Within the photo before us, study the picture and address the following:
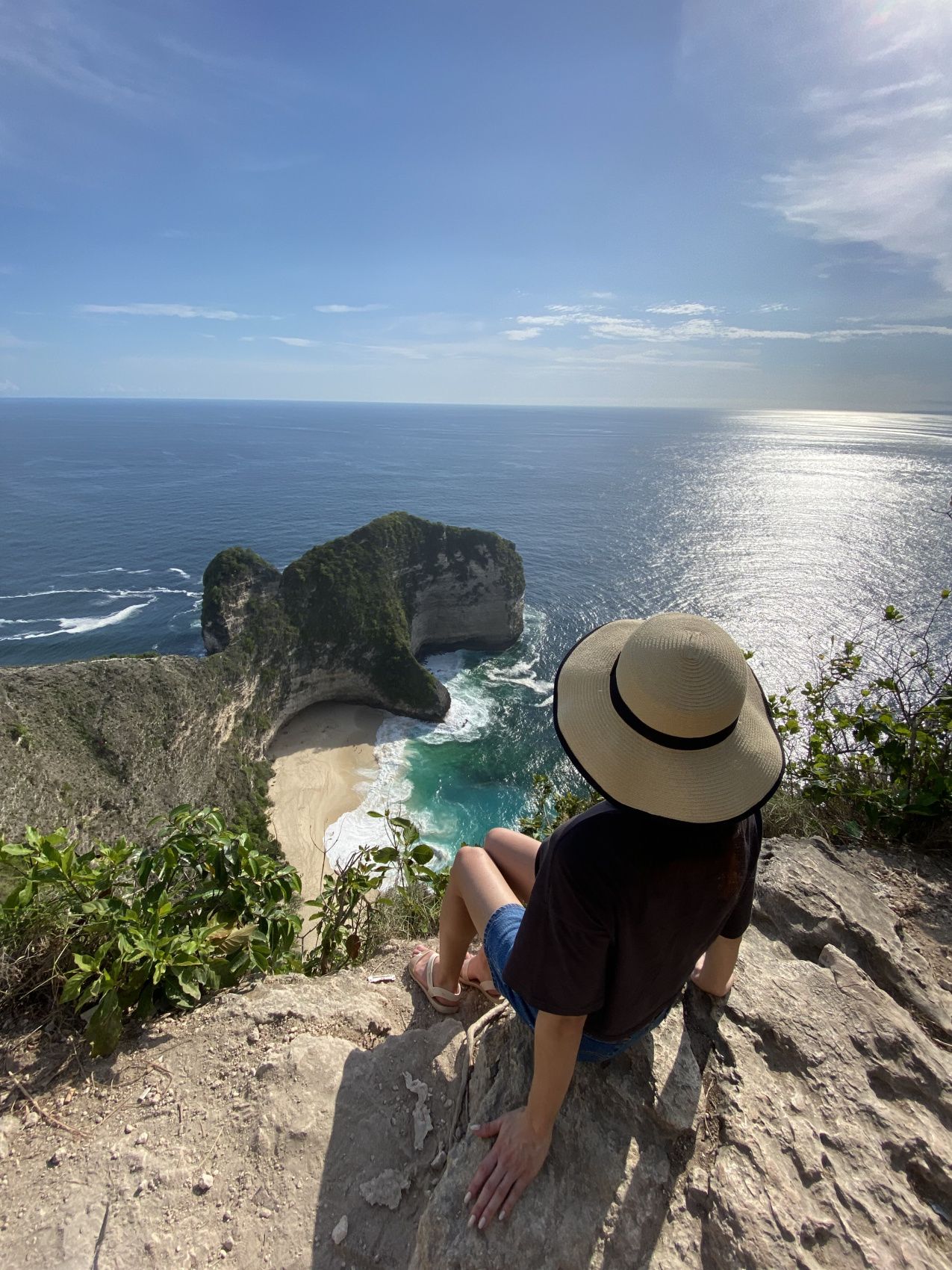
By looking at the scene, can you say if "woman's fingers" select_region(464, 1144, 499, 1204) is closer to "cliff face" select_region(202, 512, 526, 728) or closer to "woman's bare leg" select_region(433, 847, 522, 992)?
"woman's bare leg" select_region(433, 847, 522, 992)

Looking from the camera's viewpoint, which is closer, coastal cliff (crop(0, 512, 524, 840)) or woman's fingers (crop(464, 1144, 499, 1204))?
woman's fingers (crop(464, 1144, 499, 1204))

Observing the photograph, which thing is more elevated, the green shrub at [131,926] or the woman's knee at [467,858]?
the woman's knee at [467,858]

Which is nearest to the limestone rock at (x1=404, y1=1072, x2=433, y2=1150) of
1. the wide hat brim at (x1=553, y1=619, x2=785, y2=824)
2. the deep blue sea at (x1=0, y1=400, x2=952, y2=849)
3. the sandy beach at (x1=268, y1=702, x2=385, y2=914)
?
the wide hat brim at (x1=553, y1=619, x2=785, y2=824)

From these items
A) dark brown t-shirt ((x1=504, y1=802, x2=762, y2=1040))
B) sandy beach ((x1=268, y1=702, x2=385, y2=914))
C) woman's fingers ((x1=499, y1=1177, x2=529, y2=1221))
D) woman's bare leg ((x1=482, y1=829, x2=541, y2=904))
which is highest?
dark brown t-shirt ((x1=504, y1=802, x2=762, y2=1040))

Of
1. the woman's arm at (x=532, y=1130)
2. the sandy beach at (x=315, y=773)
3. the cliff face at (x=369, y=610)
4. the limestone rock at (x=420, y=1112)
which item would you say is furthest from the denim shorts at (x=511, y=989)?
the cliff face at (x=369, y=610)

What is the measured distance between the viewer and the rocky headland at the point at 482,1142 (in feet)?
7.42

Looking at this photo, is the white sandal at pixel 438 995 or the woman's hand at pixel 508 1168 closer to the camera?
the woman's hand at pixel 508 1168

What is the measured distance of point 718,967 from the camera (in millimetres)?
3062

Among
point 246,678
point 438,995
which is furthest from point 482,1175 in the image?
point 246,678

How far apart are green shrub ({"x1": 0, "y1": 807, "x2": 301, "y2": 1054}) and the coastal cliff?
1193 centimetres

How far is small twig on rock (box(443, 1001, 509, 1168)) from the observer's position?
9.30 ft

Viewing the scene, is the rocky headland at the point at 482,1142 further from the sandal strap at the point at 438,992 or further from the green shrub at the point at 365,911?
the green shrub at the point at 365,911

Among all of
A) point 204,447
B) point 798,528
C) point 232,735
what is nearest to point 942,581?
point 798,528

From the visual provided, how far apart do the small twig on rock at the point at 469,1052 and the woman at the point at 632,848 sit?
1.54ft
